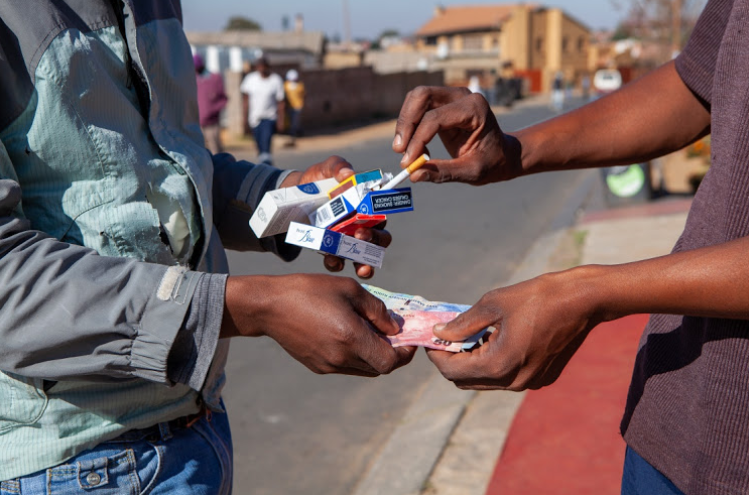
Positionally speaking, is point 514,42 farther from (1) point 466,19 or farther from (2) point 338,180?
(2) point 338,180

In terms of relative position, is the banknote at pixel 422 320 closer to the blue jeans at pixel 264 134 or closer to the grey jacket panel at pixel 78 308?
the grey jacket panel at pixel 78 308

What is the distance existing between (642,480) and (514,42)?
6275 cm

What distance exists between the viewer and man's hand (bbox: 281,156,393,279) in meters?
1.82

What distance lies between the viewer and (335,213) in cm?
175

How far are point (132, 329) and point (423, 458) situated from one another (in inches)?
110

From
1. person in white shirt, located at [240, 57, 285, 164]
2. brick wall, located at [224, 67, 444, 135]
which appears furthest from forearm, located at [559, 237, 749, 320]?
brick wall, located at [224, 67, 444, 135]

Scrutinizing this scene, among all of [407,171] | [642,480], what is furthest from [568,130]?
[642,480]

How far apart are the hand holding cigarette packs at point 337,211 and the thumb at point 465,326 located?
0.27 m

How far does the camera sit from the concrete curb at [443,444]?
12.1 ft

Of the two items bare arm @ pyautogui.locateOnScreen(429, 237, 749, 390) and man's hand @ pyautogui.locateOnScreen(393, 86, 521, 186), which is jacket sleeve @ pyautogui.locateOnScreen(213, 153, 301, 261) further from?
bare arm @ pyautogui.locateOnScreen(429, 237, 749, 390)

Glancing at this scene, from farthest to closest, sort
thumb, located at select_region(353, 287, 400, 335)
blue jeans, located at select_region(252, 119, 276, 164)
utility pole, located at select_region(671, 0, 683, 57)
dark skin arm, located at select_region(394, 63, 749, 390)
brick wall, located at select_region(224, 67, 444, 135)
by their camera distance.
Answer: brick wall, located at select_region(224, 67, 444, 135), utility pole, located at select_region(671, 0, 683, 57), blue jeans, located at select_region(252, 119, 276, 164), thumb, located at select_region(353, 287, 400, 335), dark skin arm, located at select_region(394, 63, 749, 390)

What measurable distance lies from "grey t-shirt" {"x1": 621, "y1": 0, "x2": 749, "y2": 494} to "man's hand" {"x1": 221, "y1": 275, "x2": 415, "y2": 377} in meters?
0.60

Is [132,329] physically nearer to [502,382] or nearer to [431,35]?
[502,382]

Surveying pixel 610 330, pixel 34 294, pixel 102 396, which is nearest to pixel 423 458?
pixel 610 330
